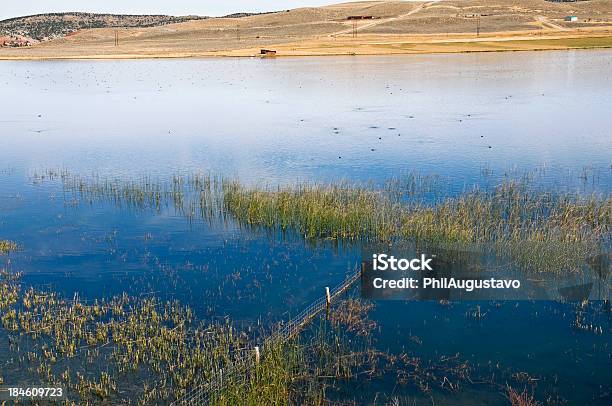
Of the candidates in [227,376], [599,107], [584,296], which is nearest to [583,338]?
[584,296]

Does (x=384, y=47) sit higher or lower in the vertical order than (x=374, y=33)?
lower

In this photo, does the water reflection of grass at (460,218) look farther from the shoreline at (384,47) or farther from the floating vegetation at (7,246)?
the shoreline at (384,47)

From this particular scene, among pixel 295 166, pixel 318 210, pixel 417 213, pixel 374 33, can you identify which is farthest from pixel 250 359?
pixel 374 33

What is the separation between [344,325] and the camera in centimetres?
1393

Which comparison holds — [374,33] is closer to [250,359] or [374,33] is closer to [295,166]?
[295,166]

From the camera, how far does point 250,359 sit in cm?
1203

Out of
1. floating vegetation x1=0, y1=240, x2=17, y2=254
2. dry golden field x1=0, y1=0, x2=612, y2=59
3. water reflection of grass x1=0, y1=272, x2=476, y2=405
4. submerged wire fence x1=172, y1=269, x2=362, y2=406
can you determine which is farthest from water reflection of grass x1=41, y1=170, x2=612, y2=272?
dry golden field x1=0, y1=0, x2=612, y2=59

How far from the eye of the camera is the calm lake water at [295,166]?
1359 cm

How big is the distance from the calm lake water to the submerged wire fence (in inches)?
22.8

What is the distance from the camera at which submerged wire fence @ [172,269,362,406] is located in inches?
439

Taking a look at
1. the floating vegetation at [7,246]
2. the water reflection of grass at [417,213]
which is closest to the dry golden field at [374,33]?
the water reflection of grass at [417,213]

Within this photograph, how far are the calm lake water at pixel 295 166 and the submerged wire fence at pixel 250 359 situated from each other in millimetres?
579

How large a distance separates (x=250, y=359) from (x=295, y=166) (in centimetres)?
1630

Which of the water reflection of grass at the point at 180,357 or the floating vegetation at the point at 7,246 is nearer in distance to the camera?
the water reflection of grass at the point at 180,357
